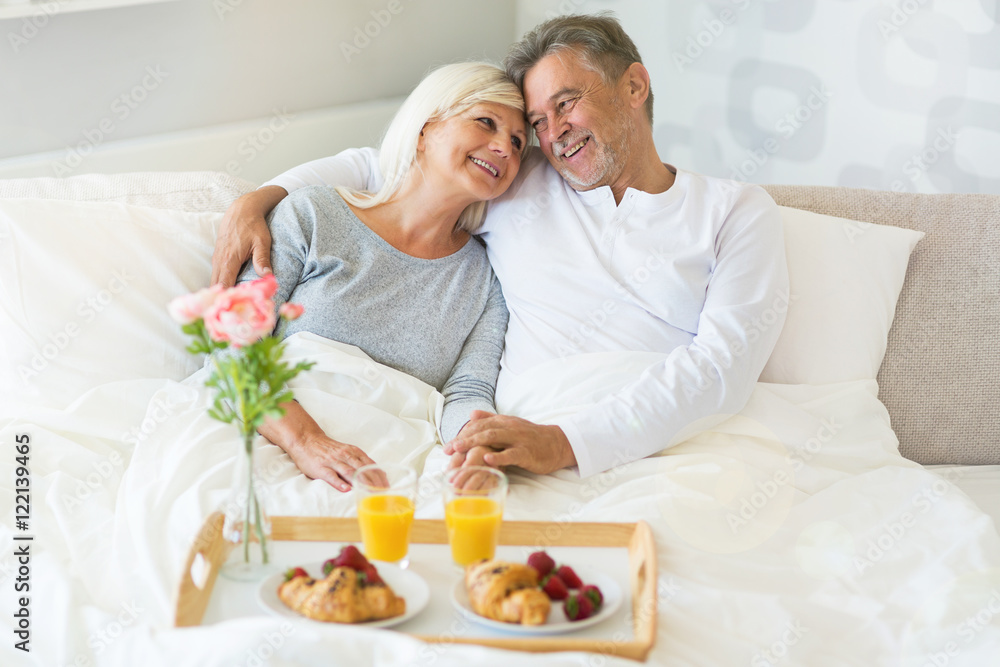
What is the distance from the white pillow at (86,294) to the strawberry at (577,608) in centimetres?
104

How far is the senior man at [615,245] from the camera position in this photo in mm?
1662

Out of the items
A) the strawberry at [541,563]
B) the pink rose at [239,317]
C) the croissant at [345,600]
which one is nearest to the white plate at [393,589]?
the croissant at [345,600]

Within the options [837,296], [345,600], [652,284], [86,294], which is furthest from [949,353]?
[86,294]

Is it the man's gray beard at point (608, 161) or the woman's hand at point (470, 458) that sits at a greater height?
the man's gray beard at point (608, 161)

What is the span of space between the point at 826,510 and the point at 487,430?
0.56 m

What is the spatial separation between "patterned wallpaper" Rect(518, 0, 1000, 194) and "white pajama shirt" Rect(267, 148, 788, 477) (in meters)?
0.83

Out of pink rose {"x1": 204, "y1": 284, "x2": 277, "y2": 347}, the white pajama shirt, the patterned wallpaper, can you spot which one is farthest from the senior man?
the patterned wallpaper

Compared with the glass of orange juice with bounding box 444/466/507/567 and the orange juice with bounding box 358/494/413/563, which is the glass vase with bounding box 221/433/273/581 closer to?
the orange juice with bounding box 358/494/413/563

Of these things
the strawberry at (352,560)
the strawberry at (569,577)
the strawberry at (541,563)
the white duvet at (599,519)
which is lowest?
the white duvet at (599,519)

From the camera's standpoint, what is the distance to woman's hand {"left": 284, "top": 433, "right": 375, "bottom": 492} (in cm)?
150

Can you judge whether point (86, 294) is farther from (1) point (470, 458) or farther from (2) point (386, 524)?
(2) point (386, 524)

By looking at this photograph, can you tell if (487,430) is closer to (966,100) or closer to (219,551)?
(219,551)

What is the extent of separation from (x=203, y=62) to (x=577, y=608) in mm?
2012

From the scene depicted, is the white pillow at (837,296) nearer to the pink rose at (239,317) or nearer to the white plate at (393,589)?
the white plate at (393,589)
